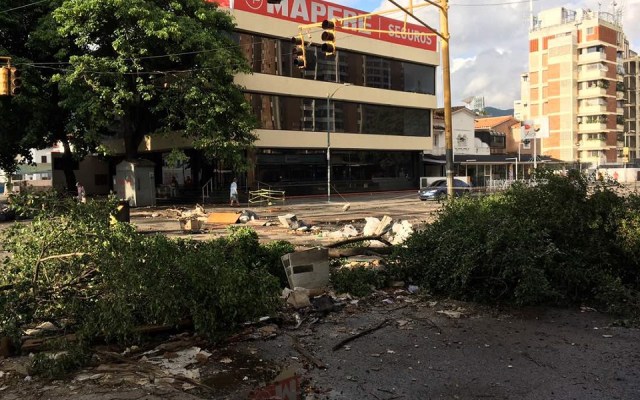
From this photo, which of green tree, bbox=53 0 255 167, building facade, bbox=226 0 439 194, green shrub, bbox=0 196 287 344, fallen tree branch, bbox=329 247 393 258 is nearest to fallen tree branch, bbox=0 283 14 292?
green shrub, bbox=0 196 287 344

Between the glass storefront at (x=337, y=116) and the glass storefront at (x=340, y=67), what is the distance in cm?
184

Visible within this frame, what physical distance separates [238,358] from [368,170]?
135 feet

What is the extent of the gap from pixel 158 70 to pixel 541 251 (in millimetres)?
25130

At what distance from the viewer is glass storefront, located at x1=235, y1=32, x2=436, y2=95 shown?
121 feet

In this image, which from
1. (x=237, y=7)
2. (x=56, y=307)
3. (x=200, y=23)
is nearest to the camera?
(x=56, y=307)

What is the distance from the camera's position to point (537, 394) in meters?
4.77

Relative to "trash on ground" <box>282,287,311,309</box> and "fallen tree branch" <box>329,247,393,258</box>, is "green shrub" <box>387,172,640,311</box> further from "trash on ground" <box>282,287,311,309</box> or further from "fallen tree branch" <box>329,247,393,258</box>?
"trash on ground" <box>282,287,311,309</box>

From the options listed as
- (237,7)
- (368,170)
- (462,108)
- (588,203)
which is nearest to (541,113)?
(462,108)

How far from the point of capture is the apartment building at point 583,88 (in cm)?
8125

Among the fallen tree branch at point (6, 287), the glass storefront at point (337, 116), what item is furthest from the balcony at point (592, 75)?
the fallen tree branch at point (6, 287)

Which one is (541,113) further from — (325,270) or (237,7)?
(325,270)

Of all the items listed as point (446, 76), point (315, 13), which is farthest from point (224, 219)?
point (315, 13)

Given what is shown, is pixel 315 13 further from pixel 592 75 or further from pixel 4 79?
pixel 592 75

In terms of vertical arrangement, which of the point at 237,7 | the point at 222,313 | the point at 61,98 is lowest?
the point at 222,313
